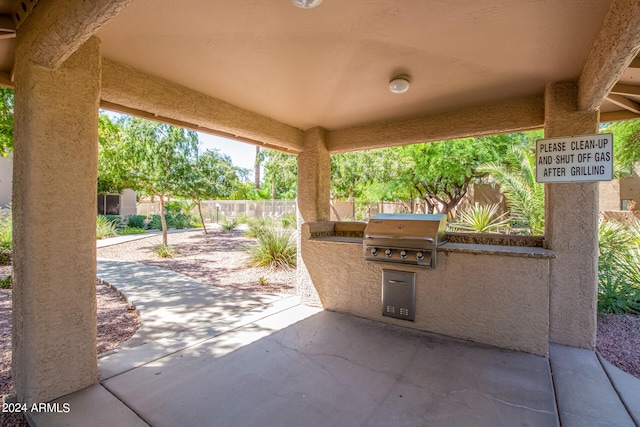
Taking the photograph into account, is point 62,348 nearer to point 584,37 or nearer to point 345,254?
point 345,254

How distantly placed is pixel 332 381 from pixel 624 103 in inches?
168

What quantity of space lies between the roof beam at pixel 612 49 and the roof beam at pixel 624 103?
0.72m

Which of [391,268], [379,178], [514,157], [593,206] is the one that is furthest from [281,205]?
[593,206]

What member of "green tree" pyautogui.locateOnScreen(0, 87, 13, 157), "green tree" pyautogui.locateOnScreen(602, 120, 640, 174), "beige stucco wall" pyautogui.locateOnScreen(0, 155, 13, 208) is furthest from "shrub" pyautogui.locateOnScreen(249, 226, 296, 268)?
"beige stucco wall" pyautogui.locateOnScreen(0, 155, 13, 208)

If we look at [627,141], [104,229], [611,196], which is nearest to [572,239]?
[627,141]

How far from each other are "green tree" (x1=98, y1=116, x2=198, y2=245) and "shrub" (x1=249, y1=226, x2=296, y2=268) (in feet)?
11.5

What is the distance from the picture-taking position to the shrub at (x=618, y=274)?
4.34m

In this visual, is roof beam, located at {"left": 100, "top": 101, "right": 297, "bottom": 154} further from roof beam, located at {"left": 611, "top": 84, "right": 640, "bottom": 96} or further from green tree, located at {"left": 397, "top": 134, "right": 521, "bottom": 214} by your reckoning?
green tree, located at {"left": 397, "top": 134, "right": 521, "bottom": 214}

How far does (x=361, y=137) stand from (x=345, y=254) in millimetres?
1830

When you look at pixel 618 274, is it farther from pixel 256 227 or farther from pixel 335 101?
pixel 256 227

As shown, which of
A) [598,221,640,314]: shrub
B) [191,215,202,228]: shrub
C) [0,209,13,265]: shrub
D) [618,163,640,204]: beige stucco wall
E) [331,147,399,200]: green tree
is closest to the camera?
[598,221,640,314]: shrub

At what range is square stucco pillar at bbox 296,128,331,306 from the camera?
16.3ft

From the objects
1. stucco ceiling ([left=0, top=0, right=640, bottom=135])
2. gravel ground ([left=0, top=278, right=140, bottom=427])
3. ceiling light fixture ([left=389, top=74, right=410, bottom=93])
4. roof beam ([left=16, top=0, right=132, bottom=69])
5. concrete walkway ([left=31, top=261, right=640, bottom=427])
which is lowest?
gravel ground ([left=0, top=278, right=140, bottom=427])

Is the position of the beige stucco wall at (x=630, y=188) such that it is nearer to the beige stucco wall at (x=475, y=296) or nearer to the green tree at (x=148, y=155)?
the beige stucco wall at (x=475, y=296)
